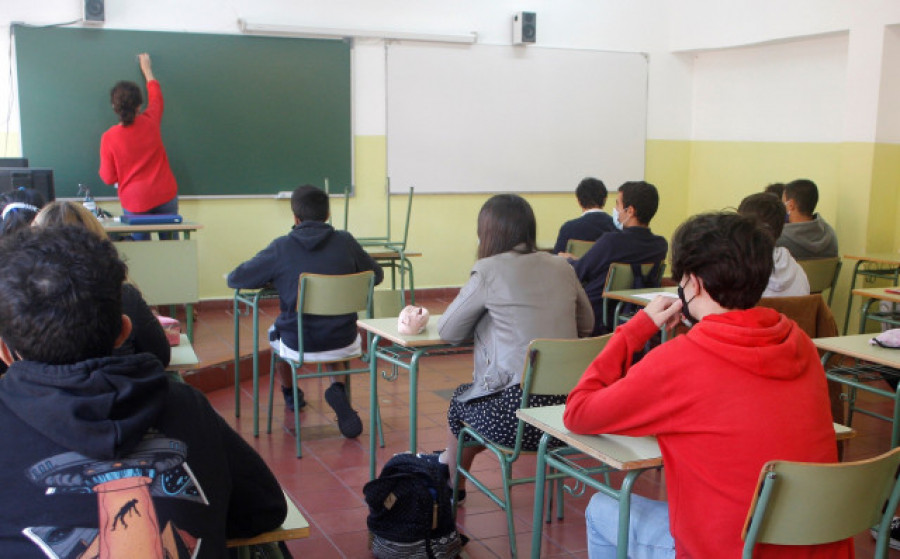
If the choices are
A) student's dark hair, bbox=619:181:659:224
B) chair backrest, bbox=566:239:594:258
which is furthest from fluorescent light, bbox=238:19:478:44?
student's dark hair, bbox=619:181:659:224

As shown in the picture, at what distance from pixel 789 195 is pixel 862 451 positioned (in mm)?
1879

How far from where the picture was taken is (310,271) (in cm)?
403

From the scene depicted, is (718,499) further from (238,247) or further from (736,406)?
(238,247)

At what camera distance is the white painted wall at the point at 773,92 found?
22.6ft

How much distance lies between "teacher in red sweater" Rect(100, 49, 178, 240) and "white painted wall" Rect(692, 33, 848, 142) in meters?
4.97

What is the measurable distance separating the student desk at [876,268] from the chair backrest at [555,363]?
349 centimetres

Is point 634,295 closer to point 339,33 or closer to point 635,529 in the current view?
point 635,529

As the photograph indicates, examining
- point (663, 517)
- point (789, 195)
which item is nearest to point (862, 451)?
point (789, 195)

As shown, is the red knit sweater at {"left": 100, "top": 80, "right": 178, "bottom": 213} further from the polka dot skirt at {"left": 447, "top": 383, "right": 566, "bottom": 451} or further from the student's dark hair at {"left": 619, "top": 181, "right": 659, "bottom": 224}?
the polka dot skirt at {"left": 447, "top": 383, "right": 566, "bottom": 451}

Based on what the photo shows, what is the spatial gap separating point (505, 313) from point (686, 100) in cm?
617

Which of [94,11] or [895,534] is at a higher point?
[94,11]

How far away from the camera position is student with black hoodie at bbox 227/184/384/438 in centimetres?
401

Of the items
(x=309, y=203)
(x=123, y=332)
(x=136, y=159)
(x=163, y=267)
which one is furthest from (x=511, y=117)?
(x=123, y=332)

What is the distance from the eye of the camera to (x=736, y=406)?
1669mm
